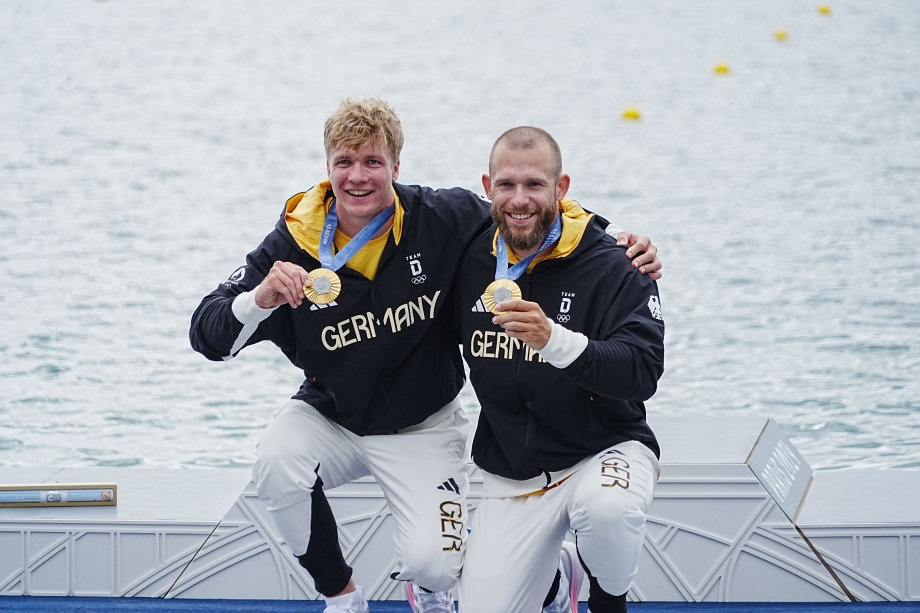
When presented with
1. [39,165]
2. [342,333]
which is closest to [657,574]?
[342,333]

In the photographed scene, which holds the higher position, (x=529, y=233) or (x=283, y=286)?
(x=529, y=233)

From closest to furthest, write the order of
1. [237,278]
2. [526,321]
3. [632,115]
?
[526,321] → [237,278] → [632,115]

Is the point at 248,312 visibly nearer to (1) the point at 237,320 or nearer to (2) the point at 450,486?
(1) the point at 237,320

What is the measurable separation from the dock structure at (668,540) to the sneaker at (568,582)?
0.88 feet

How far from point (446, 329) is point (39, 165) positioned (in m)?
8.71

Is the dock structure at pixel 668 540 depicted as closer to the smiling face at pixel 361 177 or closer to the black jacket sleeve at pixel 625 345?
the black jacket sleeve at pixel 625 345

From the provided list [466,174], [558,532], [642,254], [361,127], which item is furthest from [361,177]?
[466,174]

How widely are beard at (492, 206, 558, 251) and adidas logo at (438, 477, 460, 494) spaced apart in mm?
635

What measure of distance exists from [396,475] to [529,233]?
0.72 metres

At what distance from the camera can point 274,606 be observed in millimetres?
3133

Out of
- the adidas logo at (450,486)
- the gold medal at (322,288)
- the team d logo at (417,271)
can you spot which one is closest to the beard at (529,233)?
Result: the team d logo at (417,271)

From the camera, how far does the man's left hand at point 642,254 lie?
2611 millimetres

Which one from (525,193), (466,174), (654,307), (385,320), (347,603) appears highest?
(525,193)

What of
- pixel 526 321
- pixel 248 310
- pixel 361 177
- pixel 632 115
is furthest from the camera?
pixel 632 115
